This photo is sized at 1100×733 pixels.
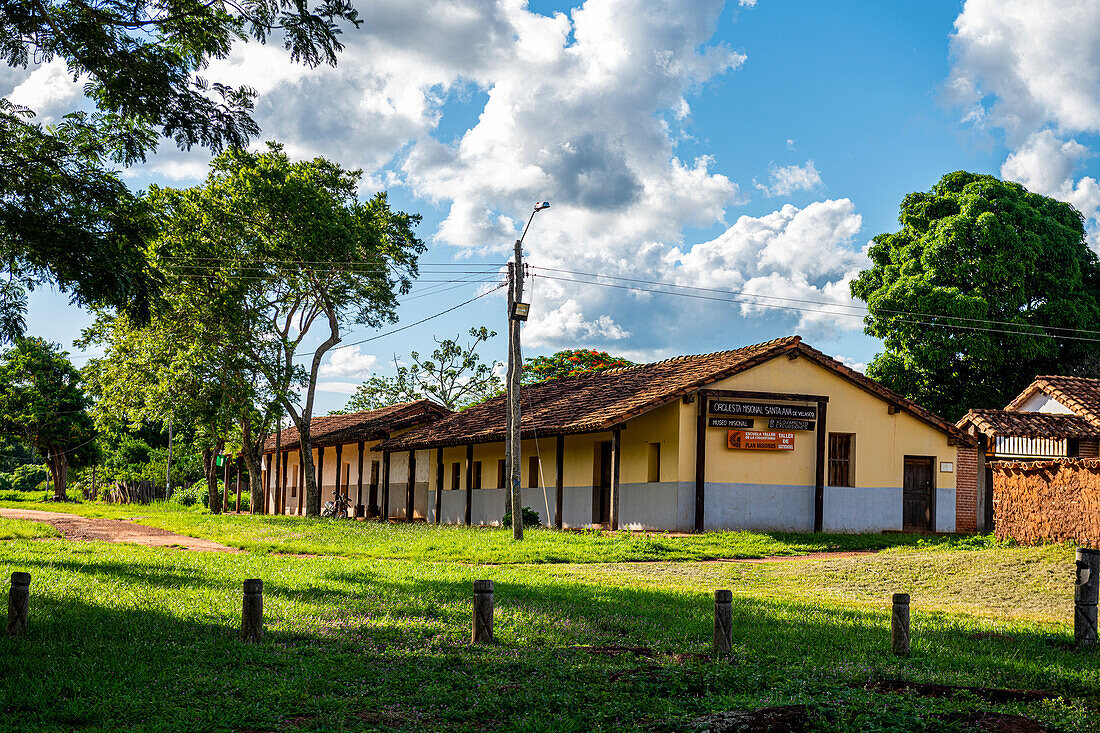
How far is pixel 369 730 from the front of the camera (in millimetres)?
6281

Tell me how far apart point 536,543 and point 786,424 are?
26.2 ft

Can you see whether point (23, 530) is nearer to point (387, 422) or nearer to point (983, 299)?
point (387, 422)

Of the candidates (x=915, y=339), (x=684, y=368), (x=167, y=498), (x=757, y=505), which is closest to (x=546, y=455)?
(x=684, y=368)

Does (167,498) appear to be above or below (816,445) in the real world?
below

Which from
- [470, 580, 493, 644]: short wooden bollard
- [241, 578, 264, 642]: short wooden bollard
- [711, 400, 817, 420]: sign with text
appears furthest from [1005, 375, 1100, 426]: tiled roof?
[241, 578, 264, 642]: short wooden bollard

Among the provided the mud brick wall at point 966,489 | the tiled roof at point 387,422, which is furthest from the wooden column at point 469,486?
the mud brick wall at point 966,489

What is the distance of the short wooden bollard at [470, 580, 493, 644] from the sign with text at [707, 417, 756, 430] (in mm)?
16023

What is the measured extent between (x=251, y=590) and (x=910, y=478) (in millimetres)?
22474

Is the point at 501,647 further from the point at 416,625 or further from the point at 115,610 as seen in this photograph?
the point at 115,610

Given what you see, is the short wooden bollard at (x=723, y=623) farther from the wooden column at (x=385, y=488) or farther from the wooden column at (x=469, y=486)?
the wooden column at (x=385, y=488)

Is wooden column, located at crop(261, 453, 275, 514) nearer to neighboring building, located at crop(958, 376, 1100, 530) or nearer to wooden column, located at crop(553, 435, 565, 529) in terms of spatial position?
wooden column, located at crop(553, 435, 565, 529)

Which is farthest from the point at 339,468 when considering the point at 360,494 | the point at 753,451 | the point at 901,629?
the point at 901,629

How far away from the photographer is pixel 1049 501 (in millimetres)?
17641

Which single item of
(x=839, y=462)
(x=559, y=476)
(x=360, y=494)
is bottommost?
(x=360, y=494)
